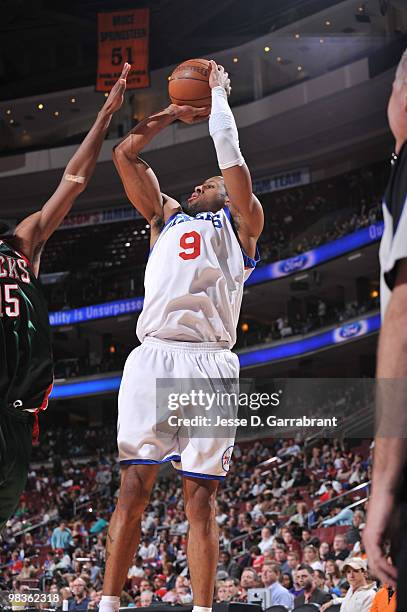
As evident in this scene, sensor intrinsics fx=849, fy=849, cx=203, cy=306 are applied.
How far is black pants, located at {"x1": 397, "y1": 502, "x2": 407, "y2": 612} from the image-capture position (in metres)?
1.46

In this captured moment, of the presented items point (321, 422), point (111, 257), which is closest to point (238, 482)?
point (321, 422)

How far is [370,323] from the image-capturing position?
20953mm

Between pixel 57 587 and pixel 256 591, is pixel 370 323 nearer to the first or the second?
pixel 57 587

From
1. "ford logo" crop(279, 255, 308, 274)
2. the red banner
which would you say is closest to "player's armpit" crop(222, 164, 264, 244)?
the red banner

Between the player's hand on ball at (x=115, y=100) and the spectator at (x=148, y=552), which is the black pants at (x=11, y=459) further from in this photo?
the spectator at (x=148, y=552)

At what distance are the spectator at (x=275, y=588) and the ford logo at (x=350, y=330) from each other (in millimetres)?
13512

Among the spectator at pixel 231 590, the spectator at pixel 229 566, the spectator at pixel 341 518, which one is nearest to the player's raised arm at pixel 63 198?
the spectator at pixel 231 590

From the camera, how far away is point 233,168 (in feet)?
12.8

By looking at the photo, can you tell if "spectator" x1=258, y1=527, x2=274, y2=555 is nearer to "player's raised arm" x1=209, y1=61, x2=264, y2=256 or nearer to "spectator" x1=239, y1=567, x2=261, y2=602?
"spectator" x1=239, y1=567, x2=261, y2=602

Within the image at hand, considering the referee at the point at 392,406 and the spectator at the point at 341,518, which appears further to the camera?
the spectator at the point at 341,518

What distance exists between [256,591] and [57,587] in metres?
4.22

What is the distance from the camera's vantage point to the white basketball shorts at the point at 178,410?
364 cm

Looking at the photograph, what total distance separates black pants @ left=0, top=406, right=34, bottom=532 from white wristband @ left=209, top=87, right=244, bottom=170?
1.57 m

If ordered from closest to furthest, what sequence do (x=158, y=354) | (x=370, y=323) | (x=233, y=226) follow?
(x=158, y=354) < (x=233, y=226) < (x=370, y=323)
